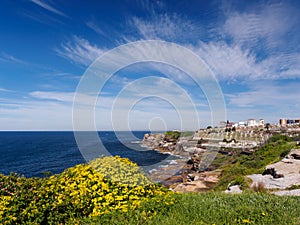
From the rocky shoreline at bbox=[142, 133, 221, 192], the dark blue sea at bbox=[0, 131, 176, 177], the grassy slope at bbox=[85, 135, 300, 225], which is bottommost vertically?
the dark blue sea at bbox=[0, 131, 176, 177]

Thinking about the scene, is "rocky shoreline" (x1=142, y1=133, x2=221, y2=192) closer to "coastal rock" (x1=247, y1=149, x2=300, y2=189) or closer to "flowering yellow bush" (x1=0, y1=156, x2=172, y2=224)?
"coastal rock" (x1=247, y1=149, x2=300, y2=189)

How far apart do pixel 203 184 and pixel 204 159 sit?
1854 centimetres

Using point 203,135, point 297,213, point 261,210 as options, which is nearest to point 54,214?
point 261,210

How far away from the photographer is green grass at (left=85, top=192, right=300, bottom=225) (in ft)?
13.9

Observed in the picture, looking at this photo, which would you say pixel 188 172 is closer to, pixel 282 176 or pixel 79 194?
pixel 282 176

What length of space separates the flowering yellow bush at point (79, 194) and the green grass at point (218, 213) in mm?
242

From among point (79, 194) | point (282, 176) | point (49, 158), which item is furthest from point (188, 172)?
point (49, 158)

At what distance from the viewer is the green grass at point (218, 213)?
167 inches

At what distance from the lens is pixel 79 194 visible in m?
4.51

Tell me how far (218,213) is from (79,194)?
305 cm

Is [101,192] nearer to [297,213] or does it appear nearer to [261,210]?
[261,210]

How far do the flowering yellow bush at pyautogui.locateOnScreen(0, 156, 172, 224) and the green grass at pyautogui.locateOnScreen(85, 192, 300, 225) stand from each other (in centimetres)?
24

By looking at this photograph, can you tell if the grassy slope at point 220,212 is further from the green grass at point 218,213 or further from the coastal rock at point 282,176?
the coastal rock at point 282,176

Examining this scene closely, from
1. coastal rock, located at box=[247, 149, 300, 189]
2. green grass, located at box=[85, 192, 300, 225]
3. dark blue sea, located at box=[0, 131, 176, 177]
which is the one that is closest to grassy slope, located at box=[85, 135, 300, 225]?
green grass, located at box=[85, 192, 300, 225]
